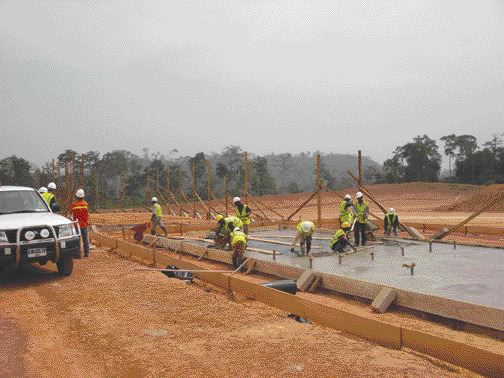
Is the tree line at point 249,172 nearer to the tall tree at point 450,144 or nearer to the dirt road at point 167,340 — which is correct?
the tall tree at point 450,144

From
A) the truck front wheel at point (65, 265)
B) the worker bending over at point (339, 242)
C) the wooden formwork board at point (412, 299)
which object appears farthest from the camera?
the worker bending over at point (339, 242)

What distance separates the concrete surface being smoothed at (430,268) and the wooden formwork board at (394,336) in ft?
6.99

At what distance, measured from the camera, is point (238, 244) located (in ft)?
35.8

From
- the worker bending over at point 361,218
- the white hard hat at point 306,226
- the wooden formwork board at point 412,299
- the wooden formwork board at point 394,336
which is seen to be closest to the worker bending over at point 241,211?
the wooden formwork board at point 412,299

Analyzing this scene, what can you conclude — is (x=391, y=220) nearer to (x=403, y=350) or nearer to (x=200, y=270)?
(x=200, y=270)

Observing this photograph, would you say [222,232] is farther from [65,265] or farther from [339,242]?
[65,265]

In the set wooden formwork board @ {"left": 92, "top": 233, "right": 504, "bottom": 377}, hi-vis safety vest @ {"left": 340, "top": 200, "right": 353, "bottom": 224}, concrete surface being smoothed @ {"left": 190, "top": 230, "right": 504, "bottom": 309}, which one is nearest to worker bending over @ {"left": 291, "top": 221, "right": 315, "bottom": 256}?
concrete surface being smoothed @ {"left": 190, "top": 230, "right": 504, "bottom": 309}

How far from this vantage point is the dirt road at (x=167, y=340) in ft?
14.8

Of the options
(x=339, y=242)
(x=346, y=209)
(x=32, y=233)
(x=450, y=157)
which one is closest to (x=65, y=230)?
(x=32, y=233)

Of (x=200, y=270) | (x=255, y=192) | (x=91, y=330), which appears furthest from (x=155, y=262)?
(x=255, y=192)

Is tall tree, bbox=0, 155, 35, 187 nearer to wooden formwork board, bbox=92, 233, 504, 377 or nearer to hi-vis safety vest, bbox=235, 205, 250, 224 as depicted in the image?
hi-vis safety vest, bbox=235, 205, 250, 224

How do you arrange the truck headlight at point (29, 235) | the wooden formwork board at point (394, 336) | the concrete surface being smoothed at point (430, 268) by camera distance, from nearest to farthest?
the wooden formwork board at point (394, 336) < the truck headlight at point (29, 235) < the concrete surface being smoothed at point (430, 268)

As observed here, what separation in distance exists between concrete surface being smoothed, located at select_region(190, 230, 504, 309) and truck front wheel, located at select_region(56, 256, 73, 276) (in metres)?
4.84

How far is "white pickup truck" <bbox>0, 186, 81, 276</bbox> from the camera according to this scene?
7941 mm
